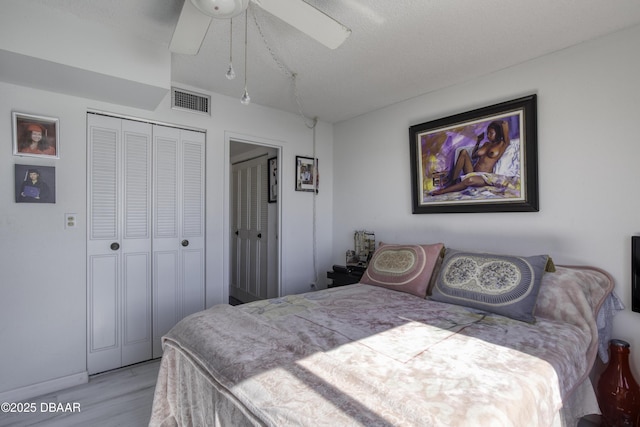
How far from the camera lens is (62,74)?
206 cm

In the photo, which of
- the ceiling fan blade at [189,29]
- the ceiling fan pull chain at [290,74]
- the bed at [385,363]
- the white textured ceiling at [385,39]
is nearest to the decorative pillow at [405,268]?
the bed at [385,363]

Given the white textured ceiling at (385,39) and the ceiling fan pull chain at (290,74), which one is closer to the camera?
the white textured ceiling at (385,39)

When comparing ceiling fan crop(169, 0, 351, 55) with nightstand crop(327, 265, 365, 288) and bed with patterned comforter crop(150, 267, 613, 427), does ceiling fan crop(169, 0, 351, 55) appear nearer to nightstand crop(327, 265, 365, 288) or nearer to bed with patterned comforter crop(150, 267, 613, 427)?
bed with patterned comforter crop(150, 267, 613, 427)

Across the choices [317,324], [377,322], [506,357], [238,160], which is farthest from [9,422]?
[238,160]

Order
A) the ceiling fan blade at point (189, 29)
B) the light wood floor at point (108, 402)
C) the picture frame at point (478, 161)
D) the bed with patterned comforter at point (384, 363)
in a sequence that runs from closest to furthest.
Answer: the bed with patterned comforter at point (384, 363)
the ceiling fan blade at point (189, 29)
the light wood floor at point (108, 402)
the picture frame at point (478, 161)

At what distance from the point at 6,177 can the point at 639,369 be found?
4337mm

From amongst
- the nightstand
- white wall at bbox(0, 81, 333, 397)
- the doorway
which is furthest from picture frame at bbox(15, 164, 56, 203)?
the nightstand

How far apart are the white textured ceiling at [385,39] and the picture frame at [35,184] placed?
94cm

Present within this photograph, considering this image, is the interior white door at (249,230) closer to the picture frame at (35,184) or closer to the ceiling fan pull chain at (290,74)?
the ceiling fan pull chain at (290,74)

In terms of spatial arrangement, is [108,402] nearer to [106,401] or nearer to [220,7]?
[106,401]

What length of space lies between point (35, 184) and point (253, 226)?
96.5 inches

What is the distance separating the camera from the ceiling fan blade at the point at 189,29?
164cm

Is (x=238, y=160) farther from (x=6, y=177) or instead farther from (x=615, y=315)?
(x=615, y=315)

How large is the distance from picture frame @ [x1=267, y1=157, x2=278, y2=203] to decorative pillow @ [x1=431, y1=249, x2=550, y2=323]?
2.24m
